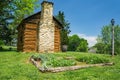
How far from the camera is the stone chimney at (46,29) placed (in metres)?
29.5

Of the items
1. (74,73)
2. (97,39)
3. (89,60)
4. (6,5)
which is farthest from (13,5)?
(97,39)

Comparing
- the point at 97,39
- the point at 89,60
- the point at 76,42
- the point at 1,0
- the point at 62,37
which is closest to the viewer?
the point at 89,60

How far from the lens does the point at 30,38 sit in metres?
29.8

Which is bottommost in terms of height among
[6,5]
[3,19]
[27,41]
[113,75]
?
[113,75]

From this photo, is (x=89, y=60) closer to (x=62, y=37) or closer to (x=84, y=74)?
(x=84, y=74)

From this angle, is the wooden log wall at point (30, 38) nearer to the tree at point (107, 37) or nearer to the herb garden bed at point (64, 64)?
the herb garden bed at point (64, 64)

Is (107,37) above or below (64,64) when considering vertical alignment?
above

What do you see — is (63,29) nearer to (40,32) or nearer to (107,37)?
(40,32)

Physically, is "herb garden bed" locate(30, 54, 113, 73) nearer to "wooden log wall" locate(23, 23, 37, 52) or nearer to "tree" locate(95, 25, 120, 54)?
"wooden log wall" locate(23, 23, 37, 52)

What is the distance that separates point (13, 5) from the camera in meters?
42.6

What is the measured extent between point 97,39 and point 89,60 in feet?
281

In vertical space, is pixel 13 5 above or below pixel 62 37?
above

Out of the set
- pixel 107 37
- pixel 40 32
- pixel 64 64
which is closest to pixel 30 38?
pixel 40 32

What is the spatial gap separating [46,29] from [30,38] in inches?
96.4
